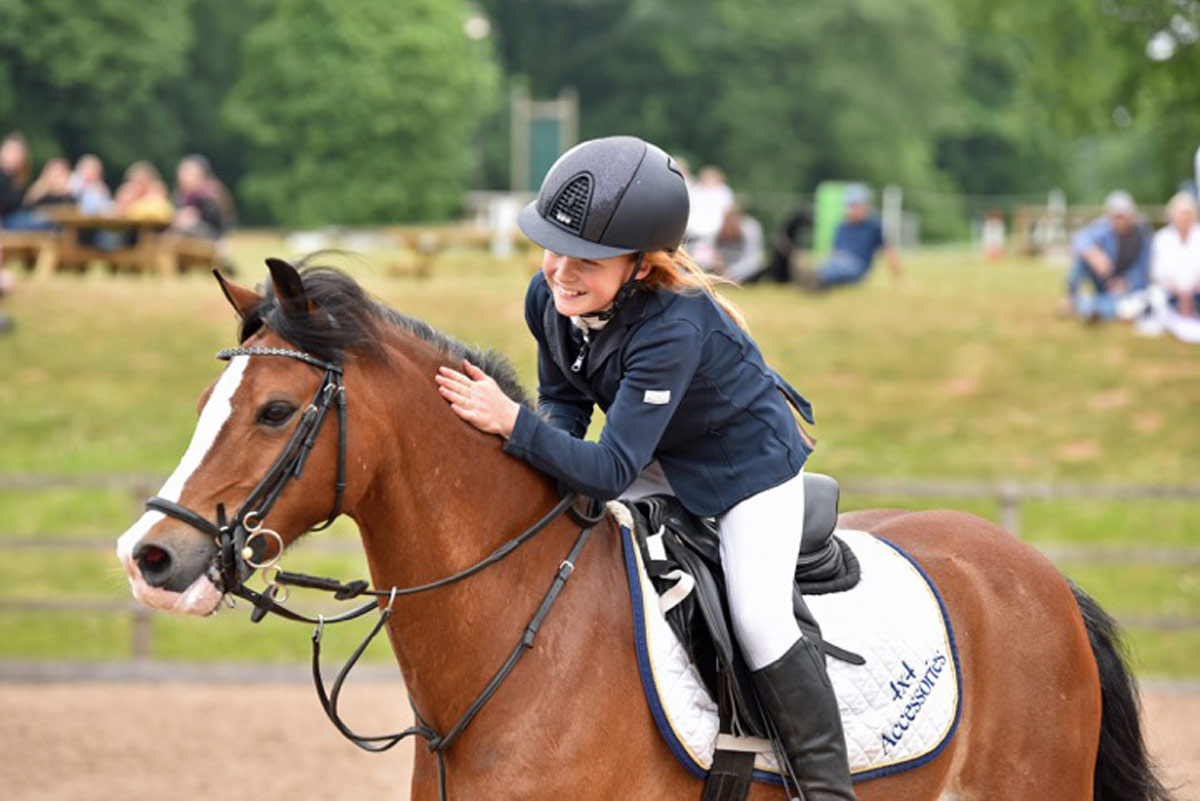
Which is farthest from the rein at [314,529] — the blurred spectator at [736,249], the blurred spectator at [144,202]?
the blurred spectator at [144,202]

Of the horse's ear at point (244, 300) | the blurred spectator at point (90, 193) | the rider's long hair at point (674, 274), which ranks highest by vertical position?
the rider's long hair at point (674, 274)

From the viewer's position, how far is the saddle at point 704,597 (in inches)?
163

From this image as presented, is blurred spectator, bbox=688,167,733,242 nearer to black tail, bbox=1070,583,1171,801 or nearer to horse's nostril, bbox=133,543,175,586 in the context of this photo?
black tail, bbox=1070,583,1171,801

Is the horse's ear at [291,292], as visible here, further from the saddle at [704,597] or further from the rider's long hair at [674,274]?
the saddle at [704,597]

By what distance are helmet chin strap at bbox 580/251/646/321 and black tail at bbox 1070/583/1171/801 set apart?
2119 millimetres

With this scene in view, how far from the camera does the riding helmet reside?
3.86 metres

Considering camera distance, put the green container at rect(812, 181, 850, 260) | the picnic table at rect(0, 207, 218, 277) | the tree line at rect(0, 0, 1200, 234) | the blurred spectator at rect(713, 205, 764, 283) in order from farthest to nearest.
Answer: the tree line at rect(0, 0, 1200, 234)
the green container at rect(812, 181, 850, 260)
the blurred spectator at rect(713, 205, 764, 283)
the picnic table at rect(0, 207, 218, 277)

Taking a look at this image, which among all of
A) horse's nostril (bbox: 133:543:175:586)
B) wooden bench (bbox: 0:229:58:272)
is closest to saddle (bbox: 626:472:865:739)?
horse's nostril (bbox: 133:543:175:586)

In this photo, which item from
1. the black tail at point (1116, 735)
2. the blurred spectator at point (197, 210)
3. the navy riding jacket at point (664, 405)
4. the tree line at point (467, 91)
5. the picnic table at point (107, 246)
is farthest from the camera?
the tree line at point (467, 91)

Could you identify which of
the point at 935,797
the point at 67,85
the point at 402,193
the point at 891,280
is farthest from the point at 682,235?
the point at 402,193

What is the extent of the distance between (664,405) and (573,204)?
0.55m

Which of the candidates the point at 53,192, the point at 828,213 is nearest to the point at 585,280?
the point at 53,192

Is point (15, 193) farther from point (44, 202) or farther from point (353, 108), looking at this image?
point (353, 108)

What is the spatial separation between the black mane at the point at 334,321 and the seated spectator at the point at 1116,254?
1478 cm
